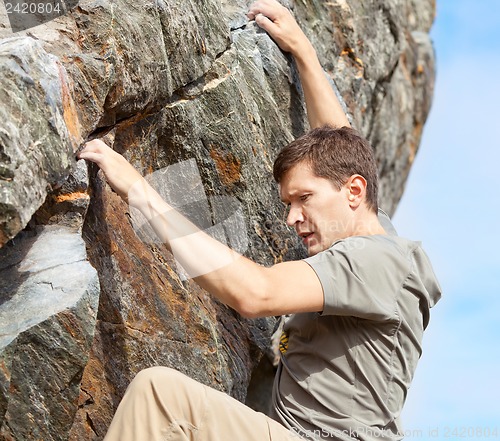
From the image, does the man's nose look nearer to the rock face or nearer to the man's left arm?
the man's left arm

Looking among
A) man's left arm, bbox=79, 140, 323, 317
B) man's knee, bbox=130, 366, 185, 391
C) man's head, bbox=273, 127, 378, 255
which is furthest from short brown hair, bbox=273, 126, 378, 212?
man's knee, bbox=130, 366, 185, 391

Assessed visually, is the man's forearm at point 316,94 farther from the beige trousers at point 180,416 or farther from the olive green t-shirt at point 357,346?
the beige trousers at point 180,416

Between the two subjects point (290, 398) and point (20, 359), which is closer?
point (20, 359)

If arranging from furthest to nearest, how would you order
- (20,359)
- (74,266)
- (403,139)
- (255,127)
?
(403,139)
(255,127)
(74,266)
(20,359)

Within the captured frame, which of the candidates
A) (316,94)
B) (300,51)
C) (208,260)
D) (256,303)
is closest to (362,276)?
(256,303)

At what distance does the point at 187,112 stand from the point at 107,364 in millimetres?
2375

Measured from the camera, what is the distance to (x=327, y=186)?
612 cm

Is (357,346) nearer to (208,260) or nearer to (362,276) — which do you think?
(362,276)

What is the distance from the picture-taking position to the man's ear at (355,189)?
6133 millimetres

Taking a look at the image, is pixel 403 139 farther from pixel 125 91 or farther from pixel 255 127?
pixel 125 91

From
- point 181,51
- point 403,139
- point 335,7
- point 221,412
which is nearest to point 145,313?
point 221,412

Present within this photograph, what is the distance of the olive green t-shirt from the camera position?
18.2 feet

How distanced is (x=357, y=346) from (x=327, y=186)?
1.22 metres

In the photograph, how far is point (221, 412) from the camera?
207 inches
